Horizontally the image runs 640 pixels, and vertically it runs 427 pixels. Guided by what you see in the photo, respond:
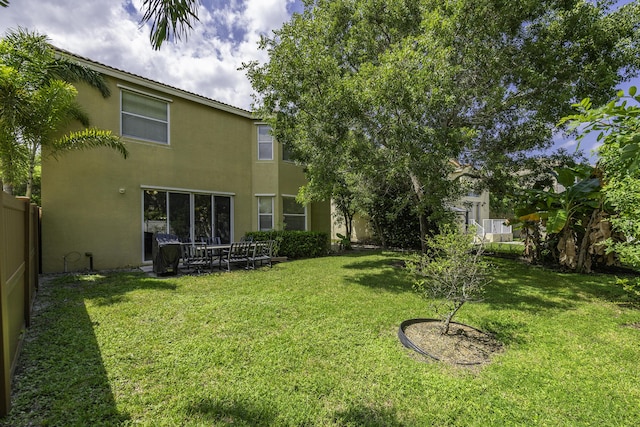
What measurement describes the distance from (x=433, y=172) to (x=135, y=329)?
7670 mm

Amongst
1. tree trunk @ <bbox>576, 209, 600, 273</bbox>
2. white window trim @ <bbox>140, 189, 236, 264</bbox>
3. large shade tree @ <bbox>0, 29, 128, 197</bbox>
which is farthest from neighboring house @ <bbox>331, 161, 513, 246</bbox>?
large shade tree @ <bbox>0, 29, 128, 197</bbox>

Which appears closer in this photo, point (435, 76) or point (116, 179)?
point (435, 76)

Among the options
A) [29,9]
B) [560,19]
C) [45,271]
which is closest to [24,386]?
[29,9]

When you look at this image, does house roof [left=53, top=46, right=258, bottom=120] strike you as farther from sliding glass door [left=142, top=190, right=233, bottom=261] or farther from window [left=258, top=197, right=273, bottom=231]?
window [left=258, top=197, right=273, bottom=231]

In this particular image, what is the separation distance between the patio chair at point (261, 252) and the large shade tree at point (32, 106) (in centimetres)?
590

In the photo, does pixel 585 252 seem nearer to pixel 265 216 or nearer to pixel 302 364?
pixel 302 364

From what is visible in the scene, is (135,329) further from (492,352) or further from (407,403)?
(492,352)

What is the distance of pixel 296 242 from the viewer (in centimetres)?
1405

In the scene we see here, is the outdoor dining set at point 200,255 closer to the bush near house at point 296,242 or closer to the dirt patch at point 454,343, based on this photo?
the bush near house at point 296,242

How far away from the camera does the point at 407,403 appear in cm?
335

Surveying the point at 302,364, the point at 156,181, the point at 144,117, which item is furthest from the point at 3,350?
Answer: the point at 144,117

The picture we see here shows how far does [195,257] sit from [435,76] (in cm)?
895

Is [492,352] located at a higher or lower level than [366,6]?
lower

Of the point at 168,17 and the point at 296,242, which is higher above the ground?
the point at 168,17
